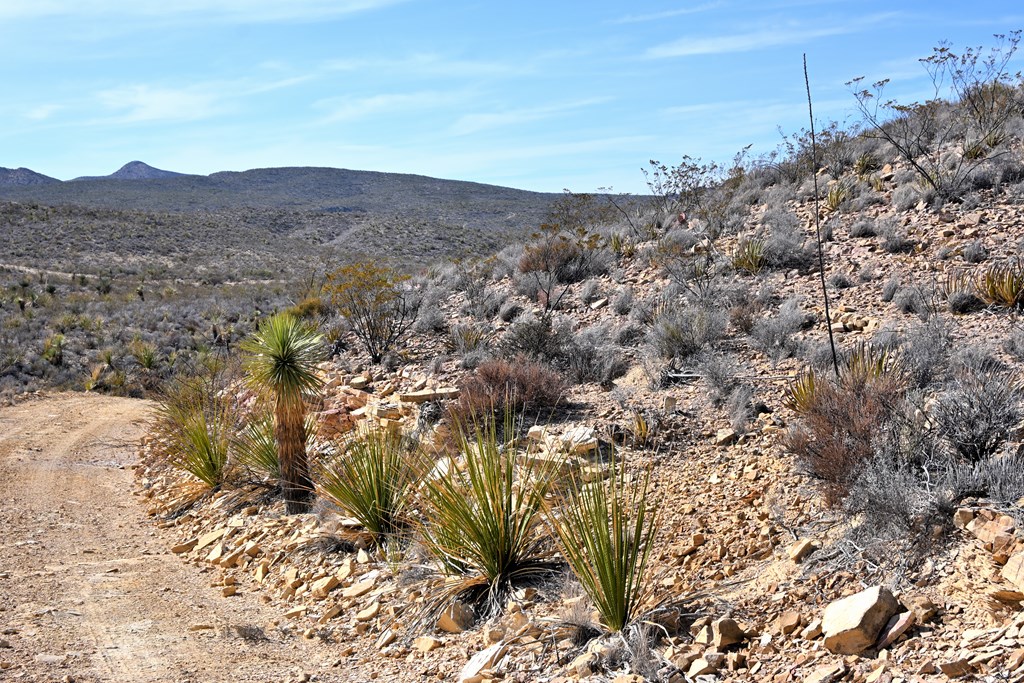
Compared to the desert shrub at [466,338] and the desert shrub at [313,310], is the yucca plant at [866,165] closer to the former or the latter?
the desert shrub at [466,338]

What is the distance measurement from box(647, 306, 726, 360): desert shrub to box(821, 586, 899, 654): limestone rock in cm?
548

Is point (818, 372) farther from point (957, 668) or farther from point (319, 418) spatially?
point (319, 418)

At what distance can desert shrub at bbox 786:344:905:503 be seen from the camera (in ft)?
17.1

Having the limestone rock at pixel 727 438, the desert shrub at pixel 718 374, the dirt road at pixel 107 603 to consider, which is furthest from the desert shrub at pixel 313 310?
the limestone rock at pixel 727 438

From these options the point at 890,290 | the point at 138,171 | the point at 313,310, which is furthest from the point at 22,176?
the point at 890,290

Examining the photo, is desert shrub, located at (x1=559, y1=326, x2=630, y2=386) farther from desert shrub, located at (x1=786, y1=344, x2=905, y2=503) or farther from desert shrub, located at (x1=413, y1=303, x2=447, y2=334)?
desert shrub, located at (x1=413, y1=303, x2=447, y2=334)

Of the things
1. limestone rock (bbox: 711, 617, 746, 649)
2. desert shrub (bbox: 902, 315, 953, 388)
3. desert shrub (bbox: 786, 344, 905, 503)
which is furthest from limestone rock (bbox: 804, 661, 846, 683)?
desert shrub (bbox: 902, 315, 953, 388)

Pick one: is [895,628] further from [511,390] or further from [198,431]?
[198,431]

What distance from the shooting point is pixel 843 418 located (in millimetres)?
5605

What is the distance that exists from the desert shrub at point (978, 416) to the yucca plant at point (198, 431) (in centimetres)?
732

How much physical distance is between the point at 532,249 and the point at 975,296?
914 centimetres

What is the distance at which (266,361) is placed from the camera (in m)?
7.65

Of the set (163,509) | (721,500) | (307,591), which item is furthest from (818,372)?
(163,509)

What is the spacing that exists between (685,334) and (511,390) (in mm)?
2526
